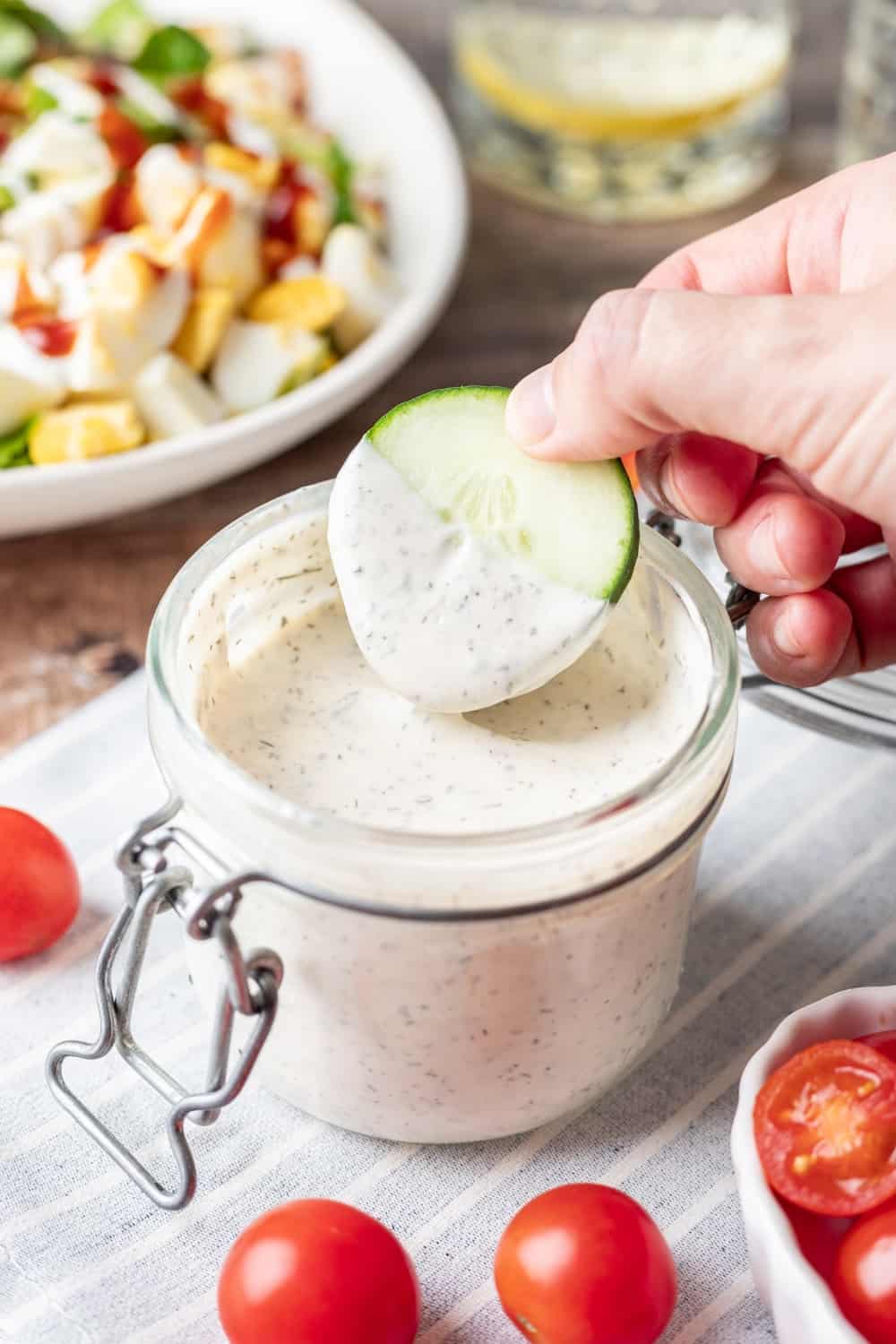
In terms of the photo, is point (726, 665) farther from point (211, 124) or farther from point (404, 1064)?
point (211, 124)

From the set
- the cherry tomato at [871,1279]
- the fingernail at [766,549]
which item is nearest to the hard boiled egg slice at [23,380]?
the fingernail at [766,549]

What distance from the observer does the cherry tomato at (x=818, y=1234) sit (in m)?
1.04

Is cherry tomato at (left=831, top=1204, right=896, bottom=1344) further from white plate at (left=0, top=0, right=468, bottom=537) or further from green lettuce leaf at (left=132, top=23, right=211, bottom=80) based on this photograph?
green lettuce leaf at (left=132, top=23, right=211, bottom=80)

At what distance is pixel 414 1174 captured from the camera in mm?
1166

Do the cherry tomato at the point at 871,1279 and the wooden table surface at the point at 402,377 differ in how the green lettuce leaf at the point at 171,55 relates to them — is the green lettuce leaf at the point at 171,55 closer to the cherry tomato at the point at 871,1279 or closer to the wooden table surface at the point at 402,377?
the wooden table surface at the point at 402,377

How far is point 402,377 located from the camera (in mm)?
2082

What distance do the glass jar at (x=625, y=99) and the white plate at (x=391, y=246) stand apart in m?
0.23

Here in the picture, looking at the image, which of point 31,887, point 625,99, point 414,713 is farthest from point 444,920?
point 625,99

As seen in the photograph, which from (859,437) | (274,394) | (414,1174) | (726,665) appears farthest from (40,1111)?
(274,394)

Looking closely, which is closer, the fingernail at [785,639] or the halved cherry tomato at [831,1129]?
the halved cherry tomato at [831,1129]

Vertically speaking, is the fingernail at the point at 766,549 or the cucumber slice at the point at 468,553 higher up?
the cucumber slice at the point at 468,553

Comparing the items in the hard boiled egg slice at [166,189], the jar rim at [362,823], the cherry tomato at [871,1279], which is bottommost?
the cherry tomato at [871,1279]

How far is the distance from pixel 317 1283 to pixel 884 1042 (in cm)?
40

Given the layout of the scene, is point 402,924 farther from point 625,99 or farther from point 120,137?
point 625,99
